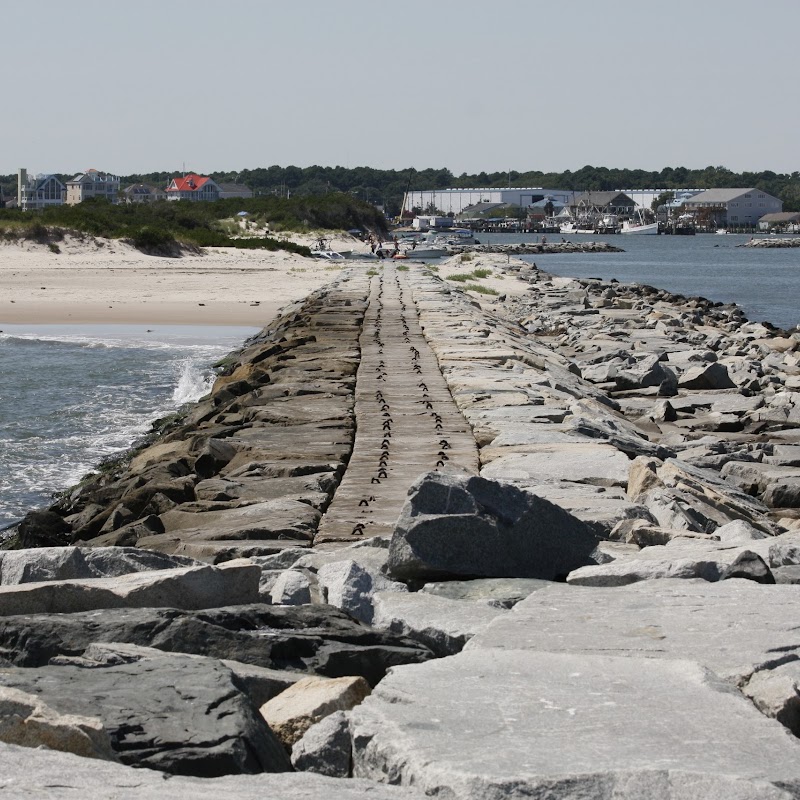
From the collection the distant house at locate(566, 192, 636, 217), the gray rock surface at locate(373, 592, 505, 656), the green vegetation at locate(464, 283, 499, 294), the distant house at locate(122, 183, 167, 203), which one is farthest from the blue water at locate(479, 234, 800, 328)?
the distant house at locate(566, 192, 636, 217)

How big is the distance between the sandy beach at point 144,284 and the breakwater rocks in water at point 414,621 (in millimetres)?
18896

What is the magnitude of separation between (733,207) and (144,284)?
133 m

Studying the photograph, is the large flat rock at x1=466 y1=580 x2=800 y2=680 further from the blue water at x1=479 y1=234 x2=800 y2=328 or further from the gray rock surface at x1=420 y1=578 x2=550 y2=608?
the blue water at x1=479 y1=234 x2=800 y2=328

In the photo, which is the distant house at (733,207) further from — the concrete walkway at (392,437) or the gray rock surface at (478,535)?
the gray rock surface at (478,535)

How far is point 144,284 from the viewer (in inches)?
1356

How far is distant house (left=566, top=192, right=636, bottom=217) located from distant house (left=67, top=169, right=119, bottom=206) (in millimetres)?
59075

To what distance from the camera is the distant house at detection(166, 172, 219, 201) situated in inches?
5315

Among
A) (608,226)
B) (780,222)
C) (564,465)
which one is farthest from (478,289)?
(780,222)

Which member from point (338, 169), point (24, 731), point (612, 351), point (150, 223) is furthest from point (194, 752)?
point (338, 169)

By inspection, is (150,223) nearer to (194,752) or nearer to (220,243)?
(220,243)

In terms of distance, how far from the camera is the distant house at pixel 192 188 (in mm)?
135000

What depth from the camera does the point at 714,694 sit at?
10.3 feet

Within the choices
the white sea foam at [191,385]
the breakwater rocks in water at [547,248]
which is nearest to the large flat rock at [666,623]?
the white sea foam at [191,385]

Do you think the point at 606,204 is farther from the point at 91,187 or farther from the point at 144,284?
the point at 144,284
